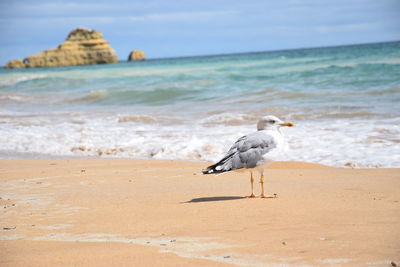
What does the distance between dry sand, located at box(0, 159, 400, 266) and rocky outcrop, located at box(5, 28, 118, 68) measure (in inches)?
4033

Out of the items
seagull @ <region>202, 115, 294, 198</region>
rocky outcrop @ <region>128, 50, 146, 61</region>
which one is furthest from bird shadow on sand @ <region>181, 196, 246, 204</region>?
rocky outcrop @ <region>128, 50, 146, 61</region>

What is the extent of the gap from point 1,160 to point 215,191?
170 inches

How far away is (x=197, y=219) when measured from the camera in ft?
14.0

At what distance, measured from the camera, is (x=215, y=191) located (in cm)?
563

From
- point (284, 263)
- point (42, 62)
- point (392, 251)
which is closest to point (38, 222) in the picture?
point (284, 263)

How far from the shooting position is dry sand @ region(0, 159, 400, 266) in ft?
10.8

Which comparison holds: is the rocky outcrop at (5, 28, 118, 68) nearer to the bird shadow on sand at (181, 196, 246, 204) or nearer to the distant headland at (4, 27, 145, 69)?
the distant headland at (4, 27, 145, 69)

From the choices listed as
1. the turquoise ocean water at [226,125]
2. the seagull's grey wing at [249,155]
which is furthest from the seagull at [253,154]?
the turquoise ocean water at [226,125]

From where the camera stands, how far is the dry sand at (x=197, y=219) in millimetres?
3295

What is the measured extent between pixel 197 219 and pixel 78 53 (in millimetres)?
106116

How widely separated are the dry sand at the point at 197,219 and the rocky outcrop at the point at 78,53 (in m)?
102

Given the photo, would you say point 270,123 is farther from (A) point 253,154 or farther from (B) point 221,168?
(B) point 221,168

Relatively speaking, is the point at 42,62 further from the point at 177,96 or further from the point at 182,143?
the point at 182,143

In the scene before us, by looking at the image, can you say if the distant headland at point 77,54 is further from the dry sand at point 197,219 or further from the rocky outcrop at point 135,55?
the dry sand at point 197,219
